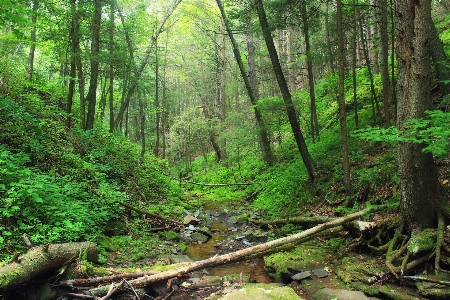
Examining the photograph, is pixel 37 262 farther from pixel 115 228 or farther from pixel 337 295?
Result: pixel 337 295

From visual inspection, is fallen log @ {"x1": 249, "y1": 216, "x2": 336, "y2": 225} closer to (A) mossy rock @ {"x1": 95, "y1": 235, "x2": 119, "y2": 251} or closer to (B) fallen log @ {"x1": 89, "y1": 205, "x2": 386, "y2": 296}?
(B) fallen log @ {"x1": 89, "y1": 205, "x2": 386, "y2": 296}

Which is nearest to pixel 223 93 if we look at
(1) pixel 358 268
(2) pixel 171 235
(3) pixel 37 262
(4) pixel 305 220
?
(2) pixel 171 235

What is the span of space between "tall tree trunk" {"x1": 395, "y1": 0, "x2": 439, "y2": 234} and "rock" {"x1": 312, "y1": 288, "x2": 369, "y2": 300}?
5.59 feet

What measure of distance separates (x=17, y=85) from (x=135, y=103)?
A: 21.2m

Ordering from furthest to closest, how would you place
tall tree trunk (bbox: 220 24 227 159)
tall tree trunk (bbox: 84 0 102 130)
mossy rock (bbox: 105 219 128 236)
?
1. tall tree trunk (bbox: 220 24 227 159)
2. tall tree trunk (bbox: 84 0 102 130)
3. mossy rock (bbox: 105 219 128 236)

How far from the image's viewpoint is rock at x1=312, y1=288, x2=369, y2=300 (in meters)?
4.71

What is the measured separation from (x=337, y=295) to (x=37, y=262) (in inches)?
184

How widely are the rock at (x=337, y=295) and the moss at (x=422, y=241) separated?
Result: 1243 millimetres

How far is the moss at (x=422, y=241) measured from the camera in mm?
5098

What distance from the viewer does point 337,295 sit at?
4.85 metres

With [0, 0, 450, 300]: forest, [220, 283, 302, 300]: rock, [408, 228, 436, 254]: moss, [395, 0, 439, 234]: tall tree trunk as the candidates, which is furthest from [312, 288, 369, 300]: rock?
[395, 0, 439, 234]: tall tree trunk

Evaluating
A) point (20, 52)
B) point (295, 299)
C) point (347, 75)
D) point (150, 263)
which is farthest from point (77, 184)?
point (20, 52)

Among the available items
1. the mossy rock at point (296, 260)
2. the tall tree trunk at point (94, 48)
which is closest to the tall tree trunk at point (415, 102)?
the mossy rock at point (296, 260)

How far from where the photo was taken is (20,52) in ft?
74.0
